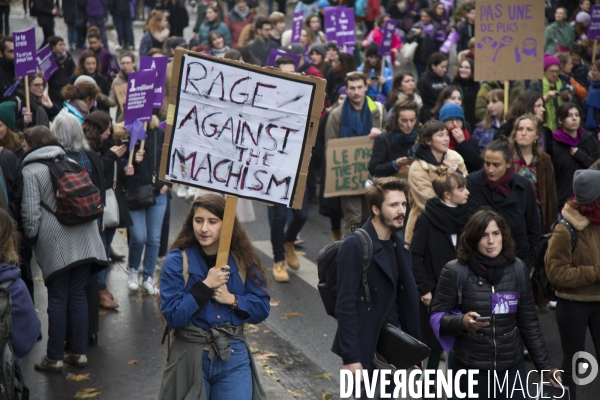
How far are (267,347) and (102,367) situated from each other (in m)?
1.43

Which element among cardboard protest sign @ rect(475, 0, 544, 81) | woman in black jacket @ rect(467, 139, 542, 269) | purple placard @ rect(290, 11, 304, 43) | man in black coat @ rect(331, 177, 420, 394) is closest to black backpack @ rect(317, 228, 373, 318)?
man in black coat @ rect(331, 177, 420, 394)

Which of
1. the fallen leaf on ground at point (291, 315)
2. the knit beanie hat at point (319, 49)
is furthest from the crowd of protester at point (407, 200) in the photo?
the knit beanie hat at point (319, 49)

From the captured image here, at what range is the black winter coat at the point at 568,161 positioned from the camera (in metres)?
9.26

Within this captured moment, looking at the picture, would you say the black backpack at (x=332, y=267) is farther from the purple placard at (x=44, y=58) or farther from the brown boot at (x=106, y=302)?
the purple placard at (x=44, y=58)

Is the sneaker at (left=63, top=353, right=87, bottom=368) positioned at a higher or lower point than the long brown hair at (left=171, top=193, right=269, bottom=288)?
lower

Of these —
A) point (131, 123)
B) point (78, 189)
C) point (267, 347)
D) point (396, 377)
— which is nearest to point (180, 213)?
point (131, 123)

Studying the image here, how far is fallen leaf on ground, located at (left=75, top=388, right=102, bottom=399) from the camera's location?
685 centimetres

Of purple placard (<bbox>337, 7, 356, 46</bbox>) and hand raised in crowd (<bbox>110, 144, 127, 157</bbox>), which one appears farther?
purple placard (<bbox>337, 7, 356, 46</bbox>)

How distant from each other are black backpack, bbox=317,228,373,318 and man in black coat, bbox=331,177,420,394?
1.2 inches

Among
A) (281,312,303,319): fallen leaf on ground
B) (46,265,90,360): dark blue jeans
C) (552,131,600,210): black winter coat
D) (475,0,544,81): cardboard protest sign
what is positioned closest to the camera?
(46,265,90,360): dark blue jeans

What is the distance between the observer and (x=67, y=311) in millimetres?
7242

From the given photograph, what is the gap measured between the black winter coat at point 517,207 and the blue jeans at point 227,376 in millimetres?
2996

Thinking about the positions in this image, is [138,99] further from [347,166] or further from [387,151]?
[387,151]

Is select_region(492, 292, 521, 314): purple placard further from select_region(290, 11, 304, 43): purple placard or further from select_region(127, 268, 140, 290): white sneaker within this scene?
select_region(290, 11, 304, 43): purple placard
